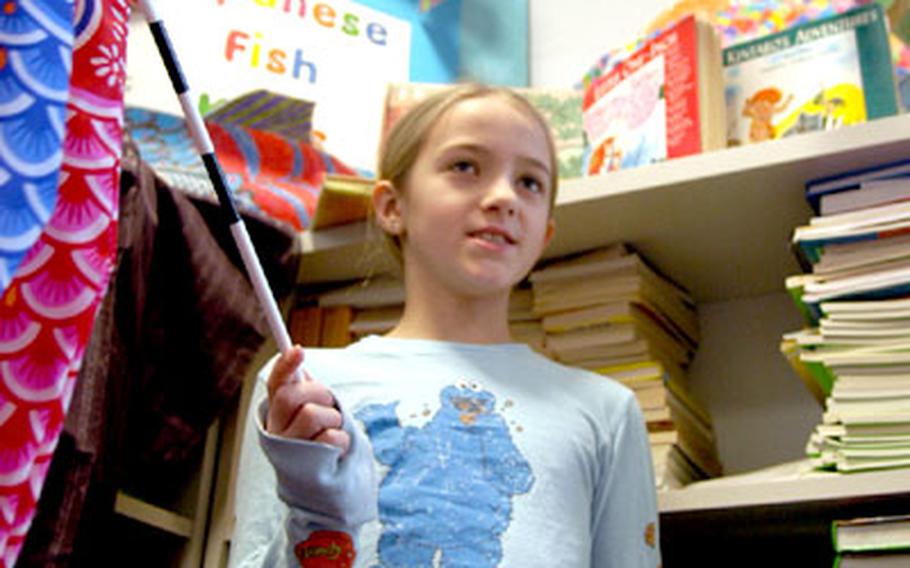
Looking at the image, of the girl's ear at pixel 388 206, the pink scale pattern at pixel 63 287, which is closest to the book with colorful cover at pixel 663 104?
the girl's ear at pixel 388 206

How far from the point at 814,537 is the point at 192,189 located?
3.20ft

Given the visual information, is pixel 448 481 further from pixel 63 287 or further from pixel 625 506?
pixel 63 287

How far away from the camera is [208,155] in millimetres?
640

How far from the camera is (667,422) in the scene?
1.34 meters

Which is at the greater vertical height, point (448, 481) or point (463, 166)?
point (463, 166)

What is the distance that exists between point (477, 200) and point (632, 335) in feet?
1.18

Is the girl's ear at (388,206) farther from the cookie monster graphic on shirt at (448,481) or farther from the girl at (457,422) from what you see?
the cookie monster graphic on shirt at (448,481)

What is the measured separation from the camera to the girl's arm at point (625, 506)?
3.48 feet

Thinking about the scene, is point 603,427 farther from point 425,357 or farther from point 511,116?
point 511,116

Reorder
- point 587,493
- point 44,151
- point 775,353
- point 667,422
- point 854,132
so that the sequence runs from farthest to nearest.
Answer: point 775,353 → point 667,422 → point 854,132 → point 587,493 → point 44,151

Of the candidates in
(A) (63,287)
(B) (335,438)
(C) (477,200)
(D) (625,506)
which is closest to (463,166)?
(C) (477,200)

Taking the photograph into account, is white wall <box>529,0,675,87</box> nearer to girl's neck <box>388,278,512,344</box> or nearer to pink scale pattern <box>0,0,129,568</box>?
girl's neck <box>388,278,512,344</box>

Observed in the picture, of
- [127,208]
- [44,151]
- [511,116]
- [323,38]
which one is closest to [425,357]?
[511,116]

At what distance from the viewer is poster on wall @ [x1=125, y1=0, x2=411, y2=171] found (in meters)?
2.01
